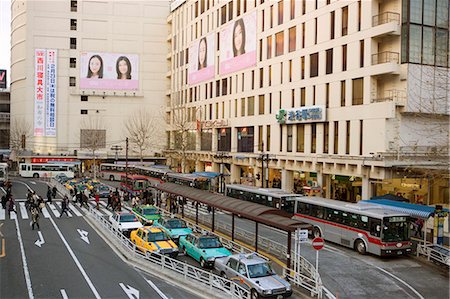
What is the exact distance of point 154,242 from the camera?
2406 cm

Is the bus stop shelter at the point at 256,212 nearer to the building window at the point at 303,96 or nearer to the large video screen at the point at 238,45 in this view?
the building window at the point at 303,96

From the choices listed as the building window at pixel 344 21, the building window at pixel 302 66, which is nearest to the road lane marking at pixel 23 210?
the building window at pixel 302 66

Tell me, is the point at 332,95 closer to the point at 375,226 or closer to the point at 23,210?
the point at 375,226

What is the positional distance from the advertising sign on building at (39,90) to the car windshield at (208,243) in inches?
2748

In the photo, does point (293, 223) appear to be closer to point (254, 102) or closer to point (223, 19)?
point (254, 102)

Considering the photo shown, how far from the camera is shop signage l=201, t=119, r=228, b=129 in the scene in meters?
63.4

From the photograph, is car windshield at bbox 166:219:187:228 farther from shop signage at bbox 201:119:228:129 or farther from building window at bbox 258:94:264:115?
shop signage at bbox 201:119:228:129

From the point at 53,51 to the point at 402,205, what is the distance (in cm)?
7431

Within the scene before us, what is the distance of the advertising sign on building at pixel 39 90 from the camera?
84.1 metres

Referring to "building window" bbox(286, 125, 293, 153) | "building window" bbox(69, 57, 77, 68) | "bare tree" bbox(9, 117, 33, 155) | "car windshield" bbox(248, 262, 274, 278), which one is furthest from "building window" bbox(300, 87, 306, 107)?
"bare tree" bbox(9, 117, 33, 155)

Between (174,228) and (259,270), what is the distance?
10.2 meters

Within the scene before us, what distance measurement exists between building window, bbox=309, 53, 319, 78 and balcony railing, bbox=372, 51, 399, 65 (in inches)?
296

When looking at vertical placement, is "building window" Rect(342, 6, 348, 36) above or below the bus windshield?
above

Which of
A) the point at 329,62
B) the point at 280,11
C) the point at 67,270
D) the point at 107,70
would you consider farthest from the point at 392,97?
the point at 107,70
